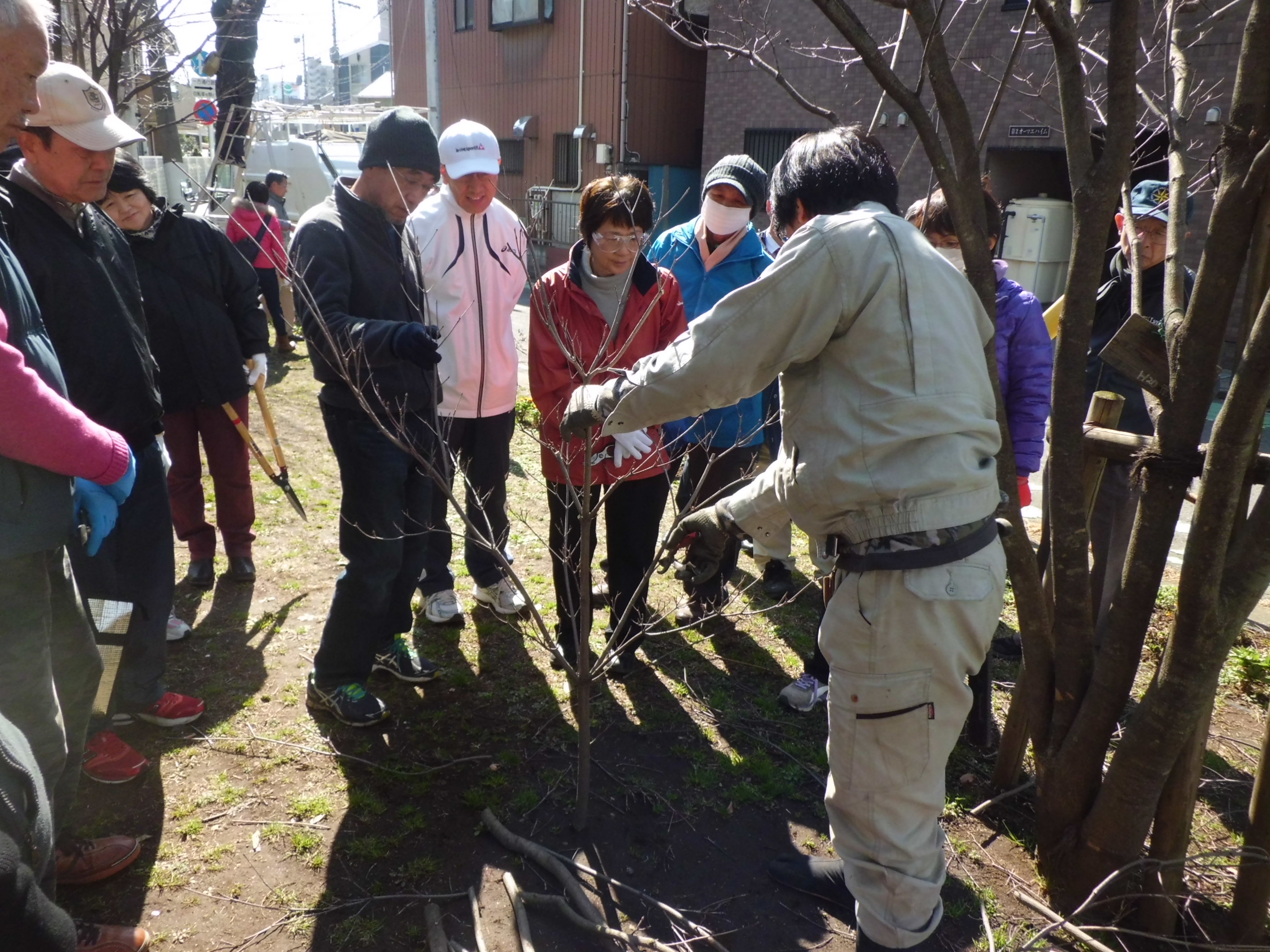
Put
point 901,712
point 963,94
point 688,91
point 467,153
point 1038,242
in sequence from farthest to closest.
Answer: point 688,91 < point 963,94 < point 1038,242 < point 467,153 < point 901,712

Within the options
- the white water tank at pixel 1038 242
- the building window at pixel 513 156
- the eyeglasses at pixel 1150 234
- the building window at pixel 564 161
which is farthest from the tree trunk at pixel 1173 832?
the building window at pixel 513 156

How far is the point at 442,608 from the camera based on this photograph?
4070 millimetres

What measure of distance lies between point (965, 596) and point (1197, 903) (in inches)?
55.9

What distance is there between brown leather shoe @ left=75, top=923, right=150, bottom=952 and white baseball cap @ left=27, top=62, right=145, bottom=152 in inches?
85.1

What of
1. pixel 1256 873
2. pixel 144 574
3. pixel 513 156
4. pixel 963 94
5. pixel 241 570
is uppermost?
pixel 963 94

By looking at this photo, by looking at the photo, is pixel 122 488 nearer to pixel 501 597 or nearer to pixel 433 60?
pixel 501 597

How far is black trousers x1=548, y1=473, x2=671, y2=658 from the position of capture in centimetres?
344

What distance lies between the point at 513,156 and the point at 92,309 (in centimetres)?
1875

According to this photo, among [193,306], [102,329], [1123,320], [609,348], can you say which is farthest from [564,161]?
[102,329]

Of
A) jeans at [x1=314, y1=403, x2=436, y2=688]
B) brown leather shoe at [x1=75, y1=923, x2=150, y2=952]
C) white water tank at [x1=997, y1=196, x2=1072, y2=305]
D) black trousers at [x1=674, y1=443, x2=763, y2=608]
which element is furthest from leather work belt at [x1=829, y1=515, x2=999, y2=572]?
white water tank at [x1=997, y1=196, x2=1072, y2=305]

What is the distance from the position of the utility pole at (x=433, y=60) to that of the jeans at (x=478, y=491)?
18.8 m

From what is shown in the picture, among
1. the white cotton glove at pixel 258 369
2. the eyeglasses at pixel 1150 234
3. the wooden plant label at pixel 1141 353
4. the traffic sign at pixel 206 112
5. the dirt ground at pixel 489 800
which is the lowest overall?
the dirt ground at pixel 489 800

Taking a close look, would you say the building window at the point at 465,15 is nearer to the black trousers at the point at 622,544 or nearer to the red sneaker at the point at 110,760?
the black trousers at the point at 622,544

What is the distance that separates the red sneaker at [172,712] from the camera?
10.6ft
